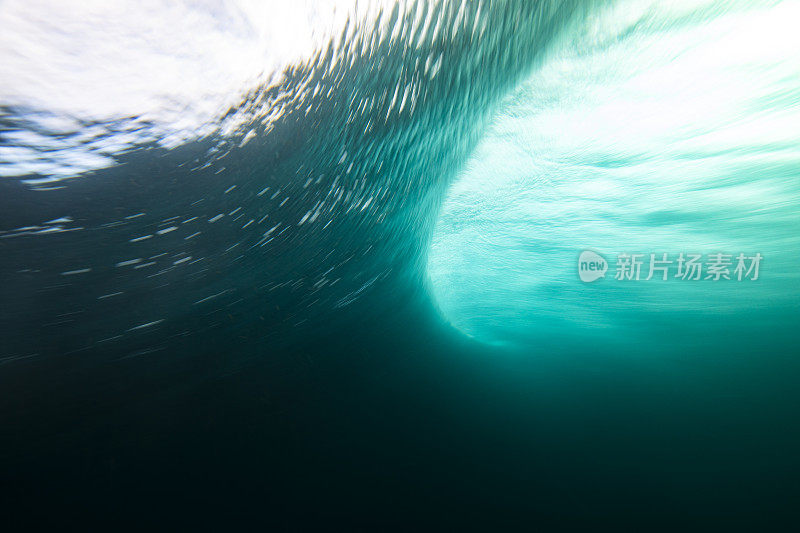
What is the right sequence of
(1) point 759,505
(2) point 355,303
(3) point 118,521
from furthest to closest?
(1) point 759,505, (2) point 355,303, (3) point 118,521

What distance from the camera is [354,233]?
5895 mm

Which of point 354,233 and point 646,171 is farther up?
point 646,171

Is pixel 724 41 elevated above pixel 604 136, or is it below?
above

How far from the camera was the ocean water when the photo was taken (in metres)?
2.73

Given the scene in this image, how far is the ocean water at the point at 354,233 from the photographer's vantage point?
2.73 metres

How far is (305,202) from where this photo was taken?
4.61 meters

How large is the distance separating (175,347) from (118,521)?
3.88 metres

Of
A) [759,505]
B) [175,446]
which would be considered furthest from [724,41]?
[759,505]

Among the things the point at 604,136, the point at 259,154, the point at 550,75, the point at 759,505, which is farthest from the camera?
the point at 759,505

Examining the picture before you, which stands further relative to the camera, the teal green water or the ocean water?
the teal green water

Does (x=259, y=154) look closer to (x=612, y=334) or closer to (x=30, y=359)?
(x=30, y=359)

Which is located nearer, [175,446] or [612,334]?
[175,446]

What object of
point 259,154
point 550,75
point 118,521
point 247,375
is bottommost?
point 118,521

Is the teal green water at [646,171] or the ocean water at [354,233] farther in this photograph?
the teal green water at [646,171]
